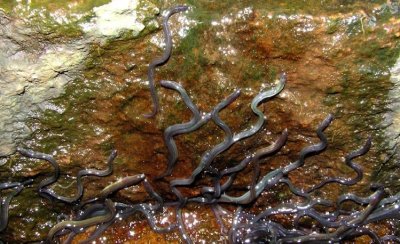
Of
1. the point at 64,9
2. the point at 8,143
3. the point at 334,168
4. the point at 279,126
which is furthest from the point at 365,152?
the point at 8,143

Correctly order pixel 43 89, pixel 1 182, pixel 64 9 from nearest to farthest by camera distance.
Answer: pixel 64 9
pixel 43 89
pixel 1 182

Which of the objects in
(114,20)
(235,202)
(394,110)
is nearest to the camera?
(114,20)

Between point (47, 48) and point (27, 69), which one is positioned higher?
point (47, 48)

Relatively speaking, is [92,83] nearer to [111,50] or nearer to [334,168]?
[111,50]

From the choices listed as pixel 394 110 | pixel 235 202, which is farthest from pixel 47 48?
pixel 394 110

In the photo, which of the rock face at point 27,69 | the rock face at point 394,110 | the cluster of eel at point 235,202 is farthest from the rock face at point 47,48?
the rock face at point 394,110

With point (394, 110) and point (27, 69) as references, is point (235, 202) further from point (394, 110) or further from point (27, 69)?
point (27, 69)

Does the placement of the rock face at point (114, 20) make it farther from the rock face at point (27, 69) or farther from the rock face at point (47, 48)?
the rock face at point (27, 69)

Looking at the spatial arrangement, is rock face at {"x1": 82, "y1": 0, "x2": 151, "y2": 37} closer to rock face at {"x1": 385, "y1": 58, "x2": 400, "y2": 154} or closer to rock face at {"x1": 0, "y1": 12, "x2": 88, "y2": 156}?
rock face at {"x1": 0, "y1": 12, "x2": 88, "y2": 156}

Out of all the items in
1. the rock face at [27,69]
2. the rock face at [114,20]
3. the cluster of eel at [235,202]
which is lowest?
the cluster of eel at [235,202]
